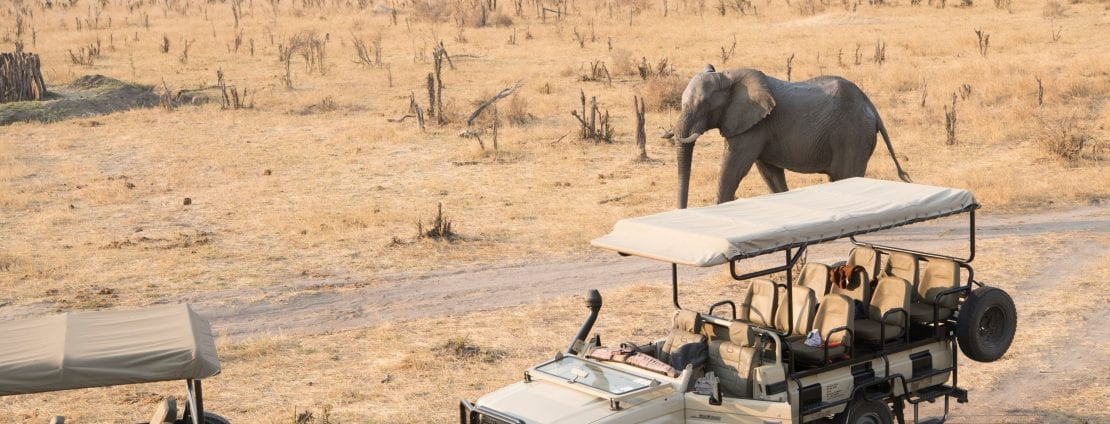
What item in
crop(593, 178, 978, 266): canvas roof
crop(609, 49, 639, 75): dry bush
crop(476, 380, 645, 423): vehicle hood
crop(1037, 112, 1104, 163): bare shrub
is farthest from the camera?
crop(609, 49, 639, 75): dry bush

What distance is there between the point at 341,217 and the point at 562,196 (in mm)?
3785

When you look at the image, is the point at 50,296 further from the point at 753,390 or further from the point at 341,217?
the point at 753,390

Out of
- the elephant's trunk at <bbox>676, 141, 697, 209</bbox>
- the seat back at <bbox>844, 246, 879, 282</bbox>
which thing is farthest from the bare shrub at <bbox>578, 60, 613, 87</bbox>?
the seat back at <bbox>844, 246, 879, 282</bbox>

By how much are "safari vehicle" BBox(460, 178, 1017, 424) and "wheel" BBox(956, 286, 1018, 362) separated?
1cm

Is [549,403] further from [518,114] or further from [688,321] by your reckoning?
[518,114]

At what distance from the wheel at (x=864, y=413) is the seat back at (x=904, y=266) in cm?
163

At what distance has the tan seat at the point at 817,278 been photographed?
1162cm

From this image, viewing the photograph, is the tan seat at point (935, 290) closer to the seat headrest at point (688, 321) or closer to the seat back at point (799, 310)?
the seat back at point (799, 310)

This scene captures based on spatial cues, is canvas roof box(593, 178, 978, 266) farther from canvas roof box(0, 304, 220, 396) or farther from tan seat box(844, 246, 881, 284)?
canvas roof box(0, 304, 220, 396)

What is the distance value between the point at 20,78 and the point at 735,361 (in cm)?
2578

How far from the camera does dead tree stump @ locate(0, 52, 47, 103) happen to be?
1218 inches

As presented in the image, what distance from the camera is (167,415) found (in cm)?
966

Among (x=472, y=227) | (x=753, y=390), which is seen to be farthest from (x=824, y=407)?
(x=472, y=227)

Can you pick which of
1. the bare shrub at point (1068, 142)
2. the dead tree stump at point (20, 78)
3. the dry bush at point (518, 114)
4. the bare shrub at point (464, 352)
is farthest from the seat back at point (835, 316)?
the dead tree stump at point (20, 78)
